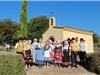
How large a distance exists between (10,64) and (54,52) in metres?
11.1

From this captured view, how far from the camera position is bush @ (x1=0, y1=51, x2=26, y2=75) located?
939 centimetres

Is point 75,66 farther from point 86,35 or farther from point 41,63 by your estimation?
point 86,35

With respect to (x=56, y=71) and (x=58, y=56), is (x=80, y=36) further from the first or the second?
(x=56, y=71)

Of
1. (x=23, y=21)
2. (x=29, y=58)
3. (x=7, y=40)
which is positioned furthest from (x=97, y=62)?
(x=7, y=40)

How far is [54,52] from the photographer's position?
20641mm

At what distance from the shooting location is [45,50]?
805 inches

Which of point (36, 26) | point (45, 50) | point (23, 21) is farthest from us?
point (36, 26)

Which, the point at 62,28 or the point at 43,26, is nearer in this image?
the point at 62,28

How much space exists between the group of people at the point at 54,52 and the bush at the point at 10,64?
31.7 feet

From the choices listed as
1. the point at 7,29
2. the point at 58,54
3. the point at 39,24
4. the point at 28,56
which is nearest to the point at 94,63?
the point at 58,54

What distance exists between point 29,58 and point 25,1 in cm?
3946

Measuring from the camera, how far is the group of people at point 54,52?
1998cm

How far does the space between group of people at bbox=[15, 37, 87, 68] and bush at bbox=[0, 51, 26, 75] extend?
9659 millimetres

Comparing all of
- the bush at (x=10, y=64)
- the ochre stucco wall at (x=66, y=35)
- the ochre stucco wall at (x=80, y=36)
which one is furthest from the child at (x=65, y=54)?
the ochre stucco wall at (x=80, y=36)
